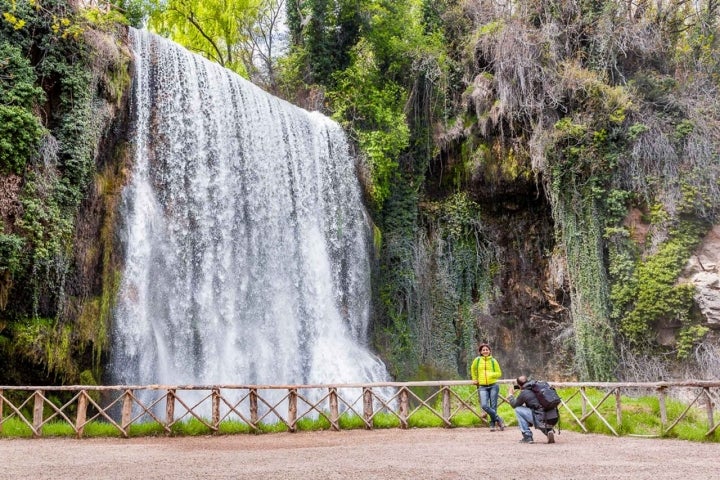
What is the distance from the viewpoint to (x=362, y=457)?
697cm

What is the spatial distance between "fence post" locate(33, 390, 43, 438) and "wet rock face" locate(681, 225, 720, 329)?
14.1 meters

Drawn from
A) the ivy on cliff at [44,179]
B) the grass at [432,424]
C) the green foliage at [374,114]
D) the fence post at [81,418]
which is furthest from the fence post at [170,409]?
the green foliage at [374,114]

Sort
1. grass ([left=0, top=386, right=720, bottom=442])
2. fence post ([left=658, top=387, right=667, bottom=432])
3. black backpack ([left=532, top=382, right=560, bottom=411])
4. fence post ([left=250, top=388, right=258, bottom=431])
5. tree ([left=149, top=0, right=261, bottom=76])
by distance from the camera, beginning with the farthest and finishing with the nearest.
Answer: tree ([left=149, top=0, right=261, bottom=76])
fence post ([left=250, top=388, right=258, bottom=431])
grass ([left=0, top=386, right=720, bottom=442])
fence post ([left=658, top=387, right=667, bottom=432])
black backpack ([left=532, top=382, right=560, bottom=411])

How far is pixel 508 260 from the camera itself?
61.1ft

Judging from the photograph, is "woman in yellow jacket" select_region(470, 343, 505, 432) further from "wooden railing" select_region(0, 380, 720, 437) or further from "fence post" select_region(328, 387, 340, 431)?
"fence post" select_region(328, 387, 340, 431)

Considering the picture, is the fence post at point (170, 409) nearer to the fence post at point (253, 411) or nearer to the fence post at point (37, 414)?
the fence post at point (253, 411)

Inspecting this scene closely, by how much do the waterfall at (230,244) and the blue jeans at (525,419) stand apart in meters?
6.37

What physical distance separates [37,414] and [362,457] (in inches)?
228

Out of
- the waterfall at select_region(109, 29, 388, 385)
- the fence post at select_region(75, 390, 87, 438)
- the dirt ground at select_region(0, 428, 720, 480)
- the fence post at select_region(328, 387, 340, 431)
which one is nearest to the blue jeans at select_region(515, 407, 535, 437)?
the dirt ground at select_region(0, 428, 720, 480)

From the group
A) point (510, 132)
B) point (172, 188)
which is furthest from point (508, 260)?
point (172, 188)

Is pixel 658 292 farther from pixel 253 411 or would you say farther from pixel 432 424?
pixel 253 411

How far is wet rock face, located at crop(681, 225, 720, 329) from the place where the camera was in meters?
14.5

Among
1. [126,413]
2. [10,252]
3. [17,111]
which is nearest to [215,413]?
[126,413]

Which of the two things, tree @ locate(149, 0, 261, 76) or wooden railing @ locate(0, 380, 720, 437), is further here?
tree @ locate(149, 0, 261, 76)
